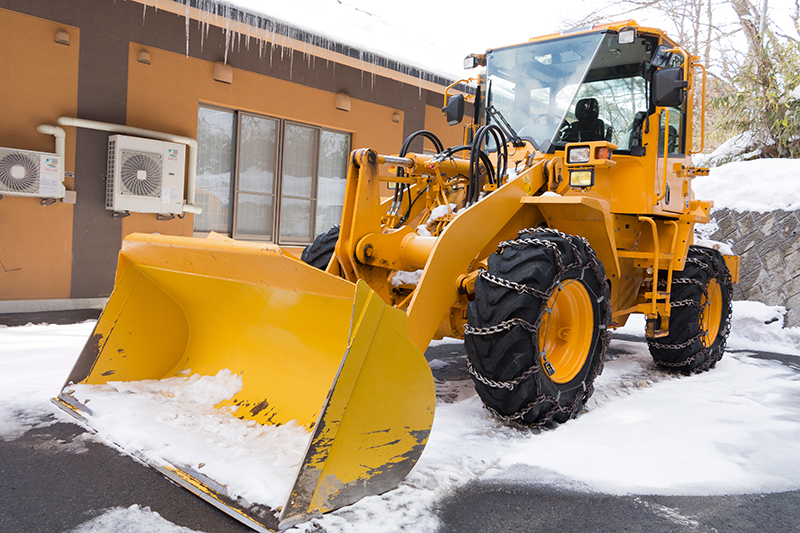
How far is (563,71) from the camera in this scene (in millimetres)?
4324

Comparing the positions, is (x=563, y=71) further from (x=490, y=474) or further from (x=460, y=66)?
(x=460, y=66)

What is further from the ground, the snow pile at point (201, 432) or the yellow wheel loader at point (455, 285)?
the yellow wheel loader at point (455, 285)

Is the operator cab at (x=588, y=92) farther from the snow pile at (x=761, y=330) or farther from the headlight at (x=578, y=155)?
the snow pile at (x=761, y=330)

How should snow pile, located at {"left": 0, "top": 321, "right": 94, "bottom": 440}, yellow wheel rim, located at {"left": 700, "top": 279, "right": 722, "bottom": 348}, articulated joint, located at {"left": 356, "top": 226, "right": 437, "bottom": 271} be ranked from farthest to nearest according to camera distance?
yellow wheel rim, located at {"left": 700, "top": 279, "right": 722, "bottom": 348}, articulated joint, located at {"left": 356, "top": 226, "right": 437, "bottom": 271}, snow pile, located at {"left": 0, "top": 321, "right": 94, "bottom": 440}

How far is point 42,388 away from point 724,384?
5114 millimetres

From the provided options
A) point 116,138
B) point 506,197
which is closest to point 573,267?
point 506,197

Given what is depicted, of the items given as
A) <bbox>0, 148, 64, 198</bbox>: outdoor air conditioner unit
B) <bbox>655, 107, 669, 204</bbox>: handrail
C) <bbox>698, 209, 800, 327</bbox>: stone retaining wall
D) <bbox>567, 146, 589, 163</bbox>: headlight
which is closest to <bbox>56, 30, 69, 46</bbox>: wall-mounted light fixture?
<bbox>0, 148, 64, 198</bbox>: outdoor air conditioner unit

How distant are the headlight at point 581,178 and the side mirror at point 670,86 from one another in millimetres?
710

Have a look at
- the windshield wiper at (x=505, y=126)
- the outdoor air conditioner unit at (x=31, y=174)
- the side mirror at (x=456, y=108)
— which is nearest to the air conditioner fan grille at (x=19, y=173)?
the outdoor air conditioner unit at (x=31, y=174)

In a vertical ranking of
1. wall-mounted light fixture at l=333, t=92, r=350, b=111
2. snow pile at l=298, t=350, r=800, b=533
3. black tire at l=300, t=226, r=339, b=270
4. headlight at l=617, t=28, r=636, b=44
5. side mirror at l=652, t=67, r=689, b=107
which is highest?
wall-mounted light fixture at l=333, t=92, r=350, b=111

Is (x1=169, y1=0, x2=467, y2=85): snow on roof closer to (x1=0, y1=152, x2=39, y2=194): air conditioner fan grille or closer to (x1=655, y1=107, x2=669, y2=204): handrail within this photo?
(x1=0, y1=152, x2=39, y2=194): air conditioner fan grille

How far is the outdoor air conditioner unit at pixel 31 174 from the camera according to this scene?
19.5 feet

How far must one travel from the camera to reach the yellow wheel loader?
239 centimetres

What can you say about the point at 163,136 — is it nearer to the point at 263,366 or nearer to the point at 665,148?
the point at 263,366
